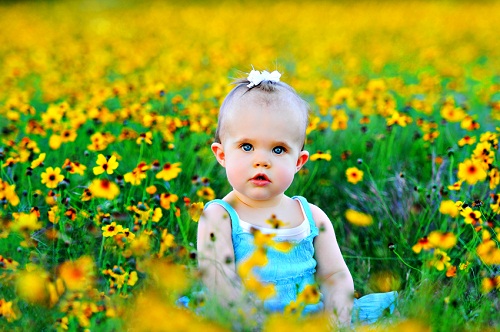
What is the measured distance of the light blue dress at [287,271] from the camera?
238 centimetres

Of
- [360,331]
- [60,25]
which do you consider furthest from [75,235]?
[60,25]

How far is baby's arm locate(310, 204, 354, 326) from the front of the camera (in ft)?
8.05

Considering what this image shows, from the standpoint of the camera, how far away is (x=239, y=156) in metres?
2.37

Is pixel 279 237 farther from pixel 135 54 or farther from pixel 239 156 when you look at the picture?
pixel 135 54

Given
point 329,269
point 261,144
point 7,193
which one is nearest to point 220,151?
point 261,144

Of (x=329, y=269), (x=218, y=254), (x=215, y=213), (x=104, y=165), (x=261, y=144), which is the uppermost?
(x=261, y=144)

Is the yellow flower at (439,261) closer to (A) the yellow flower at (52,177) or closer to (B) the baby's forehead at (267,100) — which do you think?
(B) the baby's forehead at (267,100)

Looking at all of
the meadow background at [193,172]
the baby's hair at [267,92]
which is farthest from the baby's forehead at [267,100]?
the meadow background at [193,172]

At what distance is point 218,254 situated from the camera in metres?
2.36

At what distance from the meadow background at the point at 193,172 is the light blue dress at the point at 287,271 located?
0.14 meters

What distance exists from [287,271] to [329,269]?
0.67 ft

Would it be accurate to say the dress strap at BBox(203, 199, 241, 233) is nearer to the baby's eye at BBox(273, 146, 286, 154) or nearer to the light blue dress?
the light blue dress

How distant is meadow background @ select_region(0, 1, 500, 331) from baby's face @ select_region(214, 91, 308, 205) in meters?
0.24

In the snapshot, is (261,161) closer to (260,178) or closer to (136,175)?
(260,178)
